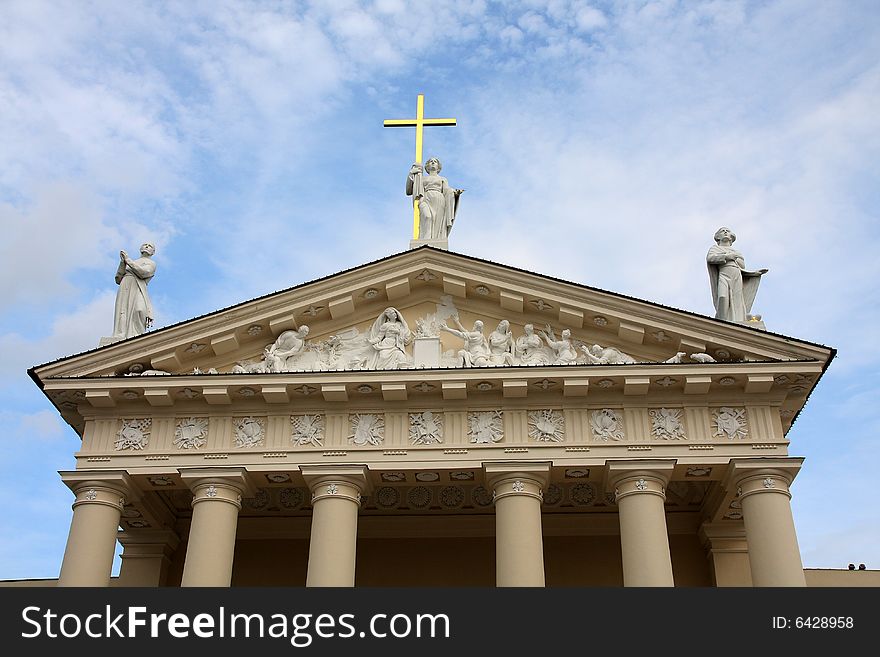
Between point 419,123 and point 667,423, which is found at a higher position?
point 419,123

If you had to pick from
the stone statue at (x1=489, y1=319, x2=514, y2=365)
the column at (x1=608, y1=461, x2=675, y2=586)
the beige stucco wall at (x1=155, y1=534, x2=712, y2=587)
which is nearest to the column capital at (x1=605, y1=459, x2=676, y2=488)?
the column at (x1=608, y1=461, x2=675, y2=586)

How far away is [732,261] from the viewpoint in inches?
869

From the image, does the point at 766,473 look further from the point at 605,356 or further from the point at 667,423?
the point at 605,356

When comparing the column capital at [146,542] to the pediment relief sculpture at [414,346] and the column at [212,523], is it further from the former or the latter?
the pediment relief sculpture at [414,346]

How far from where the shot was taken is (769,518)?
1919cm

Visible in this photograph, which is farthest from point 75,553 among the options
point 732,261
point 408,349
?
point 732,261

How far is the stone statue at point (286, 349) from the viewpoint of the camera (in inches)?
837

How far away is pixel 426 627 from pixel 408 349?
8427 millimetres

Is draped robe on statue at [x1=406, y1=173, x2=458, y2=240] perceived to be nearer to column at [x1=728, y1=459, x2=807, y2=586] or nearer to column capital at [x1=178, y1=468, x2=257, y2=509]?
column capital at [x1=178, y1=468, x2=257, y2=509]

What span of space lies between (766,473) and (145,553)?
13.2 meters

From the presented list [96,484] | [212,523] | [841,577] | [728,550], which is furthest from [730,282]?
[96,484]

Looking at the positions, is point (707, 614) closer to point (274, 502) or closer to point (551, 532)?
point (551, 532)

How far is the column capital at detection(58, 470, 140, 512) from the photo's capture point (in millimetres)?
20219

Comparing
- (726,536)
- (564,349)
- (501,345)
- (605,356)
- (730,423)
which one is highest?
(501,345)
